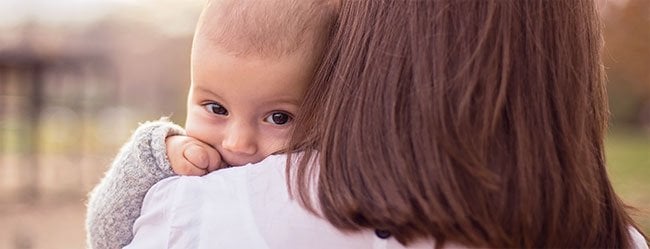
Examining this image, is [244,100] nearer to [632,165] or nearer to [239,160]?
[239,160]

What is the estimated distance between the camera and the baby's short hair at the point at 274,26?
5.57ft

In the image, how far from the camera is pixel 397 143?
1450mm

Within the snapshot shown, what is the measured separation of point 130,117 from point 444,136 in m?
17.5

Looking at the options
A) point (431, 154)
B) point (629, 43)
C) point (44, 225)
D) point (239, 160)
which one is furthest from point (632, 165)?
point (431, 154)

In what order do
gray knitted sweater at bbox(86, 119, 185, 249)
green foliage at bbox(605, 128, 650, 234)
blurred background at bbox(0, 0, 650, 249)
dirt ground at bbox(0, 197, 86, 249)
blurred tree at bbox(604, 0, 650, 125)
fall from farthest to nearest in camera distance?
blurred tree at bbox(604, 0, 650, 125)
blurred background at bbox(0, 0, 650, 249)
green foliage at bbox(605, 128, 650, 234)
dirt ground at bbox(0, 197, 86, 249)
gray knitted sweater at bbox(86, 119, 185, 249)

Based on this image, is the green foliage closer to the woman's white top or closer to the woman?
the woman

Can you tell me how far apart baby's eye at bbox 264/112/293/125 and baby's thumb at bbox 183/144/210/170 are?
0.41 feet

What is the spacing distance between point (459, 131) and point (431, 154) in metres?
0.05

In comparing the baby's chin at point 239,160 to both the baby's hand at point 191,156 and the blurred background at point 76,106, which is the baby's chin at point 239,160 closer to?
the baby's hand at point 191,156

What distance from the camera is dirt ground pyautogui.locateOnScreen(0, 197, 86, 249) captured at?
6.99 m

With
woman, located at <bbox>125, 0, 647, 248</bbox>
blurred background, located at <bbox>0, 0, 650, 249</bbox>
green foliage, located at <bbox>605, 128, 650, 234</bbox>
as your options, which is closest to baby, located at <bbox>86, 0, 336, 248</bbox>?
woman, located at <bbox>125, 0, 647, 248</bbox>

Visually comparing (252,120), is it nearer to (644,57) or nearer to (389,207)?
(389,207)

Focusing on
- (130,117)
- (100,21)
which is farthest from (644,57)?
(100,21)

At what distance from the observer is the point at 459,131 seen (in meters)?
1.45
